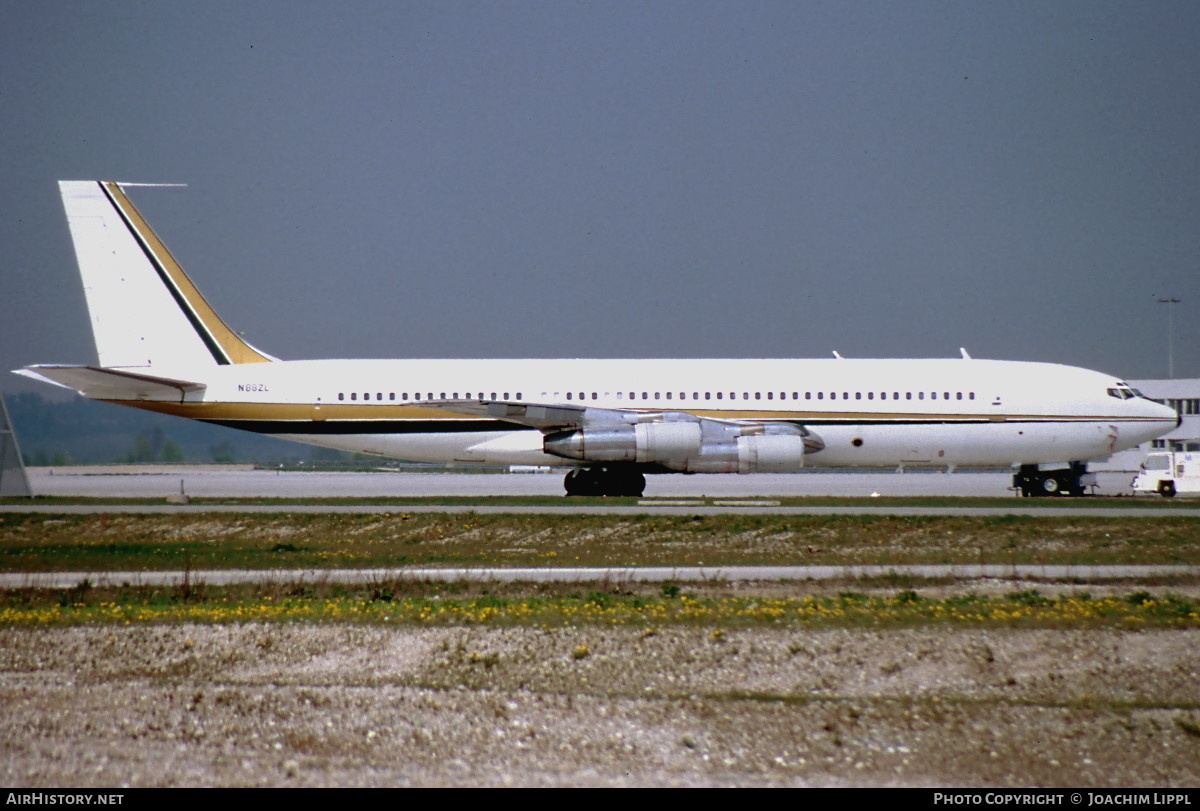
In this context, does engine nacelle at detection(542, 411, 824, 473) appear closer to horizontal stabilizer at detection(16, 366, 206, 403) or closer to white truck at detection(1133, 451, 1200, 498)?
horizontal stabilizer at detection(16, 366, 206, 403)

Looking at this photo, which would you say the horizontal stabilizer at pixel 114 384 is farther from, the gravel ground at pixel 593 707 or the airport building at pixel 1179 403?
the airport building at pixel 1179 403

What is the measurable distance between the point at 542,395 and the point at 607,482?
3504mm

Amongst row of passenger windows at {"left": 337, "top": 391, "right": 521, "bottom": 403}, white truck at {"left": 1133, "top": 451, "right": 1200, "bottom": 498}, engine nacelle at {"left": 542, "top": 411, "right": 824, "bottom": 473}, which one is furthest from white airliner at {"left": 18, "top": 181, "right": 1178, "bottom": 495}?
white truck at {"left": 1133, "top": 451, "right": 1200, "bottom": 498}

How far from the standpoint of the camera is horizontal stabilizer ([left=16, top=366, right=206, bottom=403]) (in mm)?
33719

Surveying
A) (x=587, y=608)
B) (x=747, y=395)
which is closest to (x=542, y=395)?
(x=747, y=395)

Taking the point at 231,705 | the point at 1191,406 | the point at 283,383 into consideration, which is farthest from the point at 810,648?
the point at 1191,406

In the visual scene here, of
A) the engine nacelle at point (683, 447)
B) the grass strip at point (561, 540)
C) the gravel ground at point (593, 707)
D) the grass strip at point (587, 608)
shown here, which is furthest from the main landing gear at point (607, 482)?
the gravel ground at point (593, 707)

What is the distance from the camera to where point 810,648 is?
1318 cm

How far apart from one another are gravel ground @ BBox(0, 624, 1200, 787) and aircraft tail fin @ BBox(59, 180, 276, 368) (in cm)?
2452

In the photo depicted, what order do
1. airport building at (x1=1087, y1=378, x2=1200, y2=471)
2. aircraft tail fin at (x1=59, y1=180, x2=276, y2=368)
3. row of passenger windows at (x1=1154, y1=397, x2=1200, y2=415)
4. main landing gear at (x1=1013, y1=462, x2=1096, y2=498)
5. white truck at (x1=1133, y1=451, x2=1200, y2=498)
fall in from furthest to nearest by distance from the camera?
row of passenger windows at (x1=1154, y1=397, x2=1200, y2=415)
airport building at (x1=1087, y1=378, x2=1200, y2=471)
white truck at (x1=1133, y1=451, x2=1200, y2=498)
main landing gear at (x1=1013, y1=462, x2=1096, y2=498)
aircraft tail fin at (x1=59, y1=180, x2=276, y2=368)

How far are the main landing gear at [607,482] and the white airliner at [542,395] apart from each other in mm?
46

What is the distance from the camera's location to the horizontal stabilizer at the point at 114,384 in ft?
111
